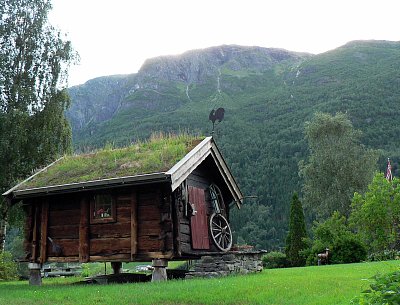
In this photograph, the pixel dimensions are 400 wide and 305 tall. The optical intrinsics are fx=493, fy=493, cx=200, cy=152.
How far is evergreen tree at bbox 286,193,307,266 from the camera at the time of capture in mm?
33228

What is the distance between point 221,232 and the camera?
19.6 m

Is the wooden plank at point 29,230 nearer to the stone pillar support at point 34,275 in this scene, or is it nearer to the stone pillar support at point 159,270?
the stone pillar support at point 34,275

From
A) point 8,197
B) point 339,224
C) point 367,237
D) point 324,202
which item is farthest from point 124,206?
point 324,202

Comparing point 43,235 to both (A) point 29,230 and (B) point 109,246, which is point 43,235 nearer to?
(A) point 29,230

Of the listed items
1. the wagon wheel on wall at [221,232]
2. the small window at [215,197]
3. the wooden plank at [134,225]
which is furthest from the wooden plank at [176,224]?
the small window at [215,197]

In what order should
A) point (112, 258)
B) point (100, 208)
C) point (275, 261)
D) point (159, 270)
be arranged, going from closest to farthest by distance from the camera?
point (159, 270), point (112, 258), point (100, 208), point (275, 261)

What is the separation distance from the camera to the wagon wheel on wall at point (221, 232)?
1923cm

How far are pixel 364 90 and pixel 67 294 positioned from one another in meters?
111

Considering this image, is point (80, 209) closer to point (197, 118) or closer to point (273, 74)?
point (197, 118)

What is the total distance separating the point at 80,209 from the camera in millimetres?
17500

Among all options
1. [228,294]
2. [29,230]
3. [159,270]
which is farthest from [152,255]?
[228,294]

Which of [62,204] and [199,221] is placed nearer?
[62,204]

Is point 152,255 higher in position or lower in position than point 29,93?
lower

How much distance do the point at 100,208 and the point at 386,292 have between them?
12.8 metres
